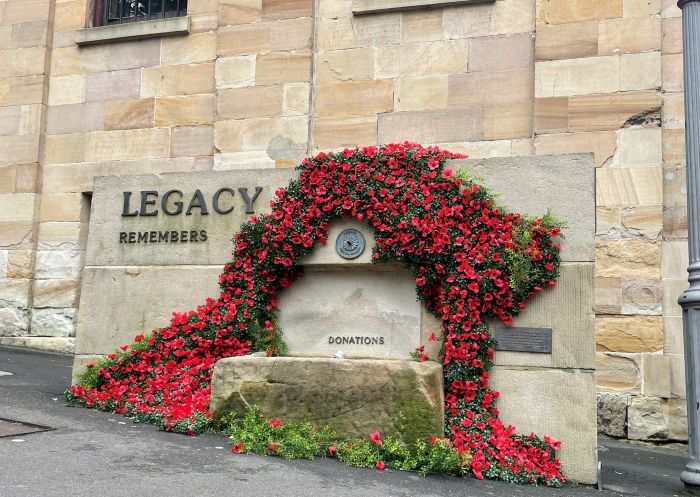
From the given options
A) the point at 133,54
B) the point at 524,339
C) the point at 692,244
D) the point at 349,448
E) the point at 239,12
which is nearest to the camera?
the point at 349,448

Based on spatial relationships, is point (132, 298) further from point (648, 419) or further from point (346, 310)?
point (648, 419)

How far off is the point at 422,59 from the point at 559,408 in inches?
210

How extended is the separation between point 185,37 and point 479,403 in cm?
743

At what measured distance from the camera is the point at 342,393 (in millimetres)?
5348

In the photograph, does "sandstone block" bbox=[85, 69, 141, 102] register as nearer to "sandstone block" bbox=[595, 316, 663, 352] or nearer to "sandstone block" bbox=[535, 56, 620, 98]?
"sandstone block" bbox=[535, 56, 620, 98]

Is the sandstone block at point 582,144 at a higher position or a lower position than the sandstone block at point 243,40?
lower

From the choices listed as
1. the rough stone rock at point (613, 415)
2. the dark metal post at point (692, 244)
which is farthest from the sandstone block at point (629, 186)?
the dark metal post at point (692, 244)

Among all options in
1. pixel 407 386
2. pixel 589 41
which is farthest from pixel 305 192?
pixel 589 41

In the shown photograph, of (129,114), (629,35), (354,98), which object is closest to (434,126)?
(354,98)

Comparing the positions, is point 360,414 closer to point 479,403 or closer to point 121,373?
point 479,403

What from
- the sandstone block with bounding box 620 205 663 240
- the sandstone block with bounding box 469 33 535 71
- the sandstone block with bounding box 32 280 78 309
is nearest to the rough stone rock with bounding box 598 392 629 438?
the sandstone block with bounding box 620 205 663 240

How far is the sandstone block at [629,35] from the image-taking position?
8.29 m

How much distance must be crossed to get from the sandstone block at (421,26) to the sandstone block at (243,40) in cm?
195

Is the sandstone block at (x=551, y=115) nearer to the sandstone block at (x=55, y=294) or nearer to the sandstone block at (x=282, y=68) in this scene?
the sandstone block at (x=282, y=68)
